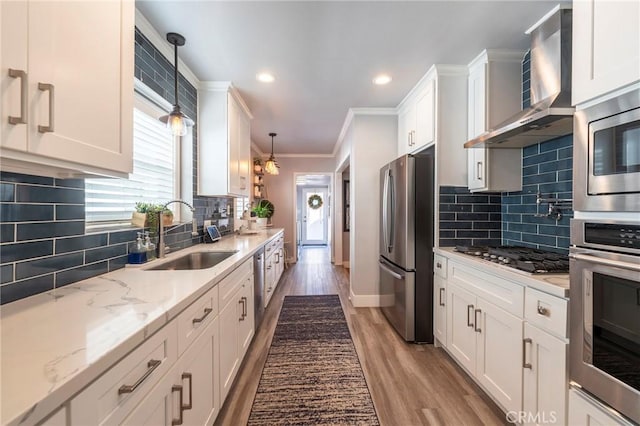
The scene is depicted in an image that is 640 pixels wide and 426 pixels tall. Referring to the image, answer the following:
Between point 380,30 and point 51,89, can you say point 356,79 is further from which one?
point 51,89

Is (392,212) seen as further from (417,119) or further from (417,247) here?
(417,119)

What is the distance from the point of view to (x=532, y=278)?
1.37 metres

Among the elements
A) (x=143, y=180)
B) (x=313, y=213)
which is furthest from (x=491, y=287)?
(x=313, y=213)

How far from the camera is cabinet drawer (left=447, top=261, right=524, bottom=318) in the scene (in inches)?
58.5

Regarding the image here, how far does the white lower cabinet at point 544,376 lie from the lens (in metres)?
1.22

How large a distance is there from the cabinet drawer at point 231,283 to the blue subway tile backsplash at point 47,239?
2.05 ft

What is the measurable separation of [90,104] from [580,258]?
1998 millimetres

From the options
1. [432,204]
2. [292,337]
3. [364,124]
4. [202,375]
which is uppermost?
A: [364,124]

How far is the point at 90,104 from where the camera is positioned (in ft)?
3.23

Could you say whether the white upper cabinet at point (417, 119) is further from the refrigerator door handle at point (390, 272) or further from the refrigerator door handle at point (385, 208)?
the refrigerator door handle at point (390, 272)

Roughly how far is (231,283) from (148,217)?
75cm

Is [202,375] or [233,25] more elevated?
[233,25]

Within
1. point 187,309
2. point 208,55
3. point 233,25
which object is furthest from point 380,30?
point 187,309

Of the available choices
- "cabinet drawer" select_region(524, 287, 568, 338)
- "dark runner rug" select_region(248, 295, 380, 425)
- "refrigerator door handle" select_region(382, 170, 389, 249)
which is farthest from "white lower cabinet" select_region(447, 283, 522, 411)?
"refrigerator door handle" select_region(382, 170, 389, 249)
